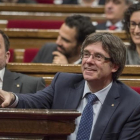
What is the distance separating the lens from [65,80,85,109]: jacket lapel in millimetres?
1174

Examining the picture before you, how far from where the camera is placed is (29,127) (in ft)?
2.60

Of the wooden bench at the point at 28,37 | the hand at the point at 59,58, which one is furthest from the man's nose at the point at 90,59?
the wooden bench at the point at 28,37

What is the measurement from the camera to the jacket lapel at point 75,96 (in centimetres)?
117

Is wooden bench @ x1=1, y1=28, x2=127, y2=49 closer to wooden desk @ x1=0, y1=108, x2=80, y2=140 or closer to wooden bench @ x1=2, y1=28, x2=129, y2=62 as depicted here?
wooden bench @ x1=2, y1=28, x2=129, y2=62

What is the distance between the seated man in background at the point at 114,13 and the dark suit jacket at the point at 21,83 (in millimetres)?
938

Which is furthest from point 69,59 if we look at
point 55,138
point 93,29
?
point 55,138

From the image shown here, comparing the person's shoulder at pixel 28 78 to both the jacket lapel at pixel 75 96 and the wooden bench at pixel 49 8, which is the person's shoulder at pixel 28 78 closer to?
the jacket lapel at pixel 75 96

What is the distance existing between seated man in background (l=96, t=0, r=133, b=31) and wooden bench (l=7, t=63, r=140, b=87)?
847 mm

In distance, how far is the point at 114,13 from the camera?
2.31m

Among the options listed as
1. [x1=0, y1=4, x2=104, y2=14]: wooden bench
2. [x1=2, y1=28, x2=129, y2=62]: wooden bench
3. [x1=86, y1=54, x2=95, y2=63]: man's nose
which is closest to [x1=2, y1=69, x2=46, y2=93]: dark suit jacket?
[x1=86, y1=54, x2=95, y2=63]: man's nose

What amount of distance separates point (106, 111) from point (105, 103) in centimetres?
2

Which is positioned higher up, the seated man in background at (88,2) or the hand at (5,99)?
the hand at (5,99)

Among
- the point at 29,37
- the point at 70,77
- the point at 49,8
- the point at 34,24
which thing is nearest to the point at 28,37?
the point at 29,37

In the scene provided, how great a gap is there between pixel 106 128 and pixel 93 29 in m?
→ 0.82
